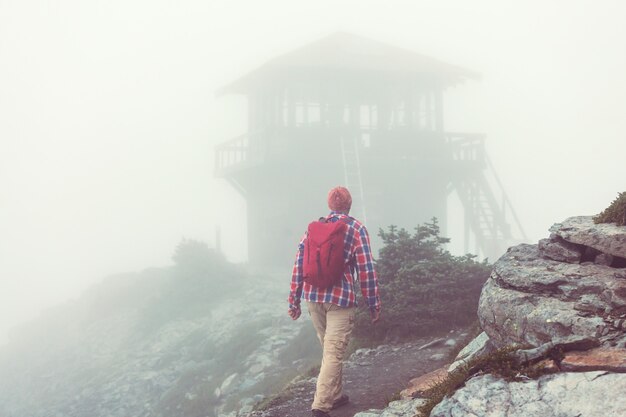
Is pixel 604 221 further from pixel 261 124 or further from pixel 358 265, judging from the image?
pixel 261 124

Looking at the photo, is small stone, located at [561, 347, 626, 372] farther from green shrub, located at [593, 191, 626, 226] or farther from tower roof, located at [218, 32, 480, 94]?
tower roof, located at [218, 32, 480, 94]

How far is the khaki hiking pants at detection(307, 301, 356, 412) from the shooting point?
6.34m

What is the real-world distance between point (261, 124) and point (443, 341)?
79.5 feet

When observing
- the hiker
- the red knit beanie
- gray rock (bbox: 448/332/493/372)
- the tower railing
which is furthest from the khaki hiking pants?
the tower railing

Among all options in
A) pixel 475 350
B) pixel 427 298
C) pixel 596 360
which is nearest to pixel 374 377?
pixel 475 350

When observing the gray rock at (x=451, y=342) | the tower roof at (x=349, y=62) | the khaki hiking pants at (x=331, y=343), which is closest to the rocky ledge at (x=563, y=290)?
the khaki hiking pants at (x=331, y=343)

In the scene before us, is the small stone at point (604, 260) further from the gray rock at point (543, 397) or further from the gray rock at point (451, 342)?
the gray rock at point (451, 342)

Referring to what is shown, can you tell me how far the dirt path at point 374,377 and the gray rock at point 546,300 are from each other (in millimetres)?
1585

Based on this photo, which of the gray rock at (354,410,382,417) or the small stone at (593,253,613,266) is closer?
the small stone at (593,253,613,266)

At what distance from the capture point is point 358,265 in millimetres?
6320

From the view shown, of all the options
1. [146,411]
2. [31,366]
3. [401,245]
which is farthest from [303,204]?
[401,245]

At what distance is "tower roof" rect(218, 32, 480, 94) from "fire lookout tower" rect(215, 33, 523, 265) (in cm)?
5

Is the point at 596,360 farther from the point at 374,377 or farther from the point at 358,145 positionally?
the point at 358,145

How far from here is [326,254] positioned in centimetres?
616
